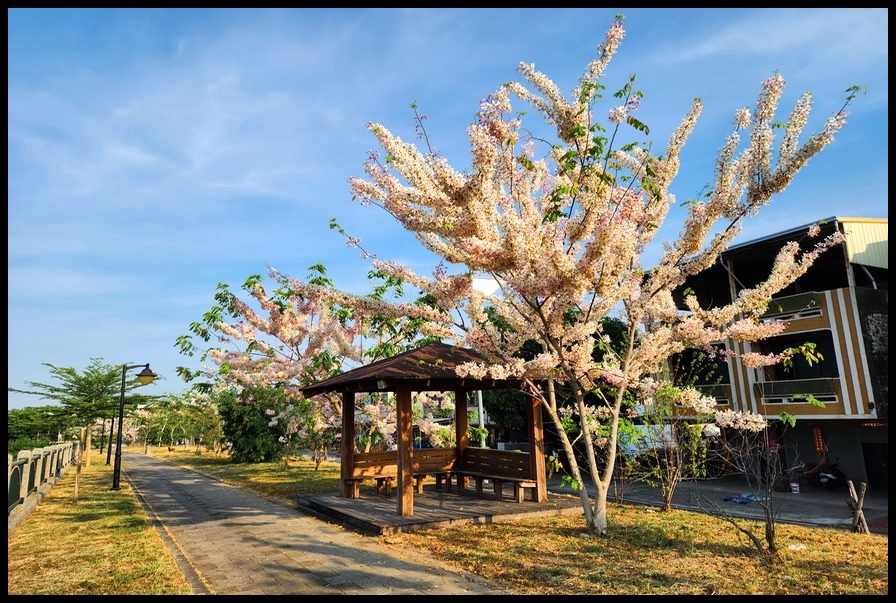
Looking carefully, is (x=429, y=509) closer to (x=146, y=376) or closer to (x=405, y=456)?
(x=405, y=456)

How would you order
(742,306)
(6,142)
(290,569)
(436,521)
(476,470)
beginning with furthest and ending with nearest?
(476,470) < (436,521) < (742,306) < (290,569) < (6,142)

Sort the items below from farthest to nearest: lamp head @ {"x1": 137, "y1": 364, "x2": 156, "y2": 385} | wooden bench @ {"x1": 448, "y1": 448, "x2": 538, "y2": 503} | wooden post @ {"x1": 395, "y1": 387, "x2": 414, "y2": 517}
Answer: lamp head @ {"x1": 137, "y1": 364, "x2": 156, "y2": 385} → wooden bench @ {"x1": 448, "y1": 448, "x2": 538, "y2": 503} → wooden post @ {"x1": 395, "y1": 387, "x2": 414, "y2": 517}

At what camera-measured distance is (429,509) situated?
34.2 ft

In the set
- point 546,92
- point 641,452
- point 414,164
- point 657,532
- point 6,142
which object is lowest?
point 657,532

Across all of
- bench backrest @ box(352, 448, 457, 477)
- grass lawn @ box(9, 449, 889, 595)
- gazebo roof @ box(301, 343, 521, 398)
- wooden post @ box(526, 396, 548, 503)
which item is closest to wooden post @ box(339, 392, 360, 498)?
bench backrest @ box(352, 448, 457, 477)

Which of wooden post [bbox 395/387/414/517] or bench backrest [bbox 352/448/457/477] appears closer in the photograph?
wooden post [bbox 395/387/414/517]

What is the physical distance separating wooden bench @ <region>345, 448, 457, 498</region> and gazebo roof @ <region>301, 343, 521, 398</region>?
6.58 ft

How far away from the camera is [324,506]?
36.4 feet

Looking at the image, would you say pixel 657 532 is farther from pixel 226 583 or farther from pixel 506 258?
pixel 226 583

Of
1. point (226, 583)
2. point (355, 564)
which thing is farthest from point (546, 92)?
point (226, 583)

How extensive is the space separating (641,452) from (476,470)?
12.3 ft

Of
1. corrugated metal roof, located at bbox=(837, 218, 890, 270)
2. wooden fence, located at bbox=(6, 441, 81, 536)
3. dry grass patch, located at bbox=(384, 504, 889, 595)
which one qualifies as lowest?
dry grass patch, located at bbox=(384, 504, 889, 595)

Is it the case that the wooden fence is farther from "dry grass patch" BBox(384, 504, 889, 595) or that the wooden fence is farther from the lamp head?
"dry grass patch" BBox(384, 504, 889, 595)

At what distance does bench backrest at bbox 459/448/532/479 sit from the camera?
11.4m
